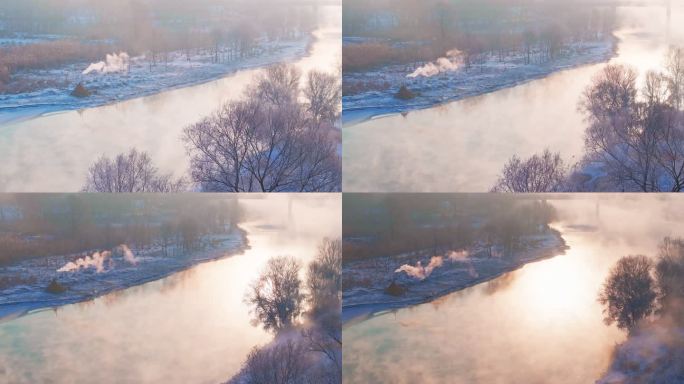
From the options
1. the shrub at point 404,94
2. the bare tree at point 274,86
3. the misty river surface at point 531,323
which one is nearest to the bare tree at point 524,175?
the misty river surface at point 531,323

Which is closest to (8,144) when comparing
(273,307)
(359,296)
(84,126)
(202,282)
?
(84,126)

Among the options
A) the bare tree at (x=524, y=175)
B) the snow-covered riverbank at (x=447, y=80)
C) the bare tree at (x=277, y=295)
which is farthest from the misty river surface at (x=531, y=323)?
the snow-covered riverbank at (x=447, y=80)

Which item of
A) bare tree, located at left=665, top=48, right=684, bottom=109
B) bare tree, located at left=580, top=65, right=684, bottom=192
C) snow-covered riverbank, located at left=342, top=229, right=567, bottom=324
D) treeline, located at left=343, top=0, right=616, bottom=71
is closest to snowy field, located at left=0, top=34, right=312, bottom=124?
treeline, located at left=343, top=0, right=616, bottom=71

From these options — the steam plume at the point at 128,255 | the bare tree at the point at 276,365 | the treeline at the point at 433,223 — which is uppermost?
the treeline at the point at 433,223

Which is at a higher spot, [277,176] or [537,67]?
[537,67]

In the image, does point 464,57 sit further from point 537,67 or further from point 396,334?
point 396,334

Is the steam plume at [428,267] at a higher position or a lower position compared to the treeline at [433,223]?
lower

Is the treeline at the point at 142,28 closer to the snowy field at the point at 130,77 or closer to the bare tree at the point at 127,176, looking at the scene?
the snowy field at the point at 130,77
